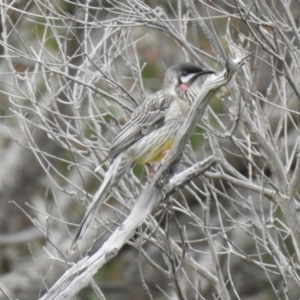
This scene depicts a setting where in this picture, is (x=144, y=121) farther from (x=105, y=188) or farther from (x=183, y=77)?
(x=105, y=188)

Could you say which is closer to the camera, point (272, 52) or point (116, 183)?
point (272, 52)

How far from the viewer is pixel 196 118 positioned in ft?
16.6

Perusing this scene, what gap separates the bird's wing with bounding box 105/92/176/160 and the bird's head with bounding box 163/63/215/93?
0.09 m

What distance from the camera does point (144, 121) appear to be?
6.61 meters

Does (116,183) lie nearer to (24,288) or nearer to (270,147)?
(270,147)

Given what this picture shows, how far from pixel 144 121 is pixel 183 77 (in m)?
0.45

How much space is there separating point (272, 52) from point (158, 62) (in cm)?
727

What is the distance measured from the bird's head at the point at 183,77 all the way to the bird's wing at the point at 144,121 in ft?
0.31

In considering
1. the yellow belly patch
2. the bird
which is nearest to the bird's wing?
the bird

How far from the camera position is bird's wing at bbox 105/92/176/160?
249 inches

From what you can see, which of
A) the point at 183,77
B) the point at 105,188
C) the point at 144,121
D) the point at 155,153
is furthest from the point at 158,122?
the point at 105,188

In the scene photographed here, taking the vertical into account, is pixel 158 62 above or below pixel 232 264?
above

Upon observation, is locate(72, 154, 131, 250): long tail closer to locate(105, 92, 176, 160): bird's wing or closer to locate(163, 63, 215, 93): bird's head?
locate(105, 92, 176, 160): bird's wing

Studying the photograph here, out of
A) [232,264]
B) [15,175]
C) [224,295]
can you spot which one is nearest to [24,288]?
[15,175]
